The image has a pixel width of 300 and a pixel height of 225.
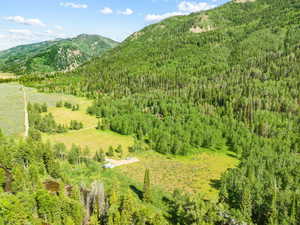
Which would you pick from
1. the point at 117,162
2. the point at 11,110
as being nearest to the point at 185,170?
the point at 117,162

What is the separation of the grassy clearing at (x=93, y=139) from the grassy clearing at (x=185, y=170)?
562 inches

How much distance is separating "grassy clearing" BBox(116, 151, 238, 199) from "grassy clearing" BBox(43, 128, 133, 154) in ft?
46.9

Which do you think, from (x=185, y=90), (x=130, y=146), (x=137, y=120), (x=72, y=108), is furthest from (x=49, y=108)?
(x=185, y=90)

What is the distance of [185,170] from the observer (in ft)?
251

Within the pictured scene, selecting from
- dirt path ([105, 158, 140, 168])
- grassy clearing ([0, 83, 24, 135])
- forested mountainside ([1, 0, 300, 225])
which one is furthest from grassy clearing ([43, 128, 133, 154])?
grassy clearing ([0, 83, 24, 135])

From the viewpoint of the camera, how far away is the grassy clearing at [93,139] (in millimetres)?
91250

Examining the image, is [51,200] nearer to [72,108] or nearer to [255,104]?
[72,108]

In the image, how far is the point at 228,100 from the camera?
13462 cm

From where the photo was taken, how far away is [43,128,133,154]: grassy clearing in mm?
91250

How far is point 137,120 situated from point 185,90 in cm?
6099

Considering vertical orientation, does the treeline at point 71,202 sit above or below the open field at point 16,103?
below

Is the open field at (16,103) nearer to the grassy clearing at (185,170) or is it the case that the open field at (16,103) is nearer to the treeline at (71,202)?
the treeline at (71,202)

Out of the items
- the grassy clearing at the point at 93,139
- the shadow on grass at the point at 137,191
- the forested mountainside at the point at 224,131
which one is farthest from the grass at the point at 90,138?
the shadow on grass at the point at 137,191

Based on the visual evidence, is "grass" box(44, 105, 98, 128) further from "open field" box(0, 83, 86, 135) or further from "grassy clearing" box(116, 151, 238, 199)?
"grassy clearing" box(116, 151, 238, 199)
